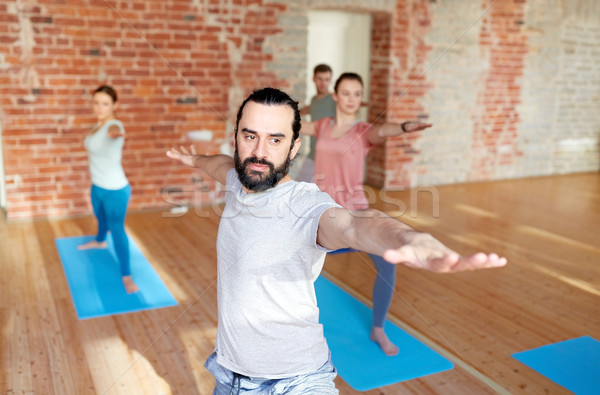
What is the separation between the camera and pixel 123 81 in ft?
16.1

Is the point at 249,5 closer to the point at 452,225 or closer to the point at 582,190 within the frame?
the point at 452,225

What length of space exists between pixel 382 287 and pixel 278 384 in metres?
1.38

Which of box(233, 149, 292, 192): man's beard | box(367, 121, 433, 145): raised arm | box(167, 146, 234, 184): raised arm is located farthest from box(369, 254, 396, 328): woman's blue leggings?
box(233, 149, 292, 192): man's beard

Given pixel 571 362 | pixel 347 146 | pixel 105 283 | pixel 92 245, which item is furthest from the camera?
pixel 92 245

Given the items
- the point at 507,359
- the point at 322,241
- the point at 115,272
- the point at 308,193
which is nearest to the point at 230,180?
the point at 308,193

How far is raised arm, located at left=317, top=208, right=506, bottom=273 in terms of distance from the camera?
Result: 3.15 ft

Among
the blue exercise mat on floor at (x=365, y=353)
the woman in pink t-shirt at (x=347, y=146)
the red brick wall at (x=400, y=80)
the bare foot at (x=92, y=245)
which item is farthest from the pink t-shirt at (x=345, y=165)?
the red brick wall at (x=400, y=80)

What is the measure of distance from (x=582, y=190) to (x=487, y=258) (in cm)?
639

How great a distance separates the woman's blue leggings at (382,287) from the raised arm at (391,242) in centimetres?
139

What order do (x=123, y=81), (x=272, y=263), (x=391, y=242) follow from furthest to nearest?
(x=123, y=81) → (x=272, y=263) → (x=391, y=242)

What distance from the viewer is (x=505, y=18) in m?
6.54

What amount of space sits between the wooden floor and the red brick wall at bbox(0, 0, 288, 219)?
37cm

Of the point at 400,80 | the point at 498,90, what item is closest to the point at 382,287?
the point at 400,80

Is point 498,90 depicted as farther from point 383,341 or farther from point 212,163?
point 212,163
